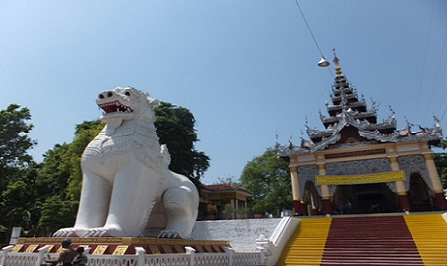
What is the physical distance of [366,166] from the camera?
53.2ft

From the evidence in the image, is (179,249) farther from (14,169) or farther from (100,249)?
(14,169)

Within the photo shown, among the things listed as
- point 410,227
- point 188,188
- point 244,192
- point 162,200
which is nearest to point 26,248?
point 162,200

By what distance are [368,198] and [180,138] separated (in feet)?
42.5

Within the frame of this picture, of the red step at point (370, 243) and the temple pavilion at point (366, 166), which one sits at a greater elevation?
the temple pavilion at point (366, 166)

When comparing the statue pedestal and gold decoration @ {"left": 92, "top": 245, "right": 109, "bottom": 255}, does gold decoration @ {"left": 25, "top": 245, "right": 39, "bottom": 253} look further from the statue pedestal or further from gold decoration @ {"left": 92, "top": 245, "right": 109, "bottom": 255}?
gold decoration @ {"left": 92, "top": 245, "right": 109, "bottom": 255}

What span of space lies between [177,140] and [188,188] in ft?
44.4

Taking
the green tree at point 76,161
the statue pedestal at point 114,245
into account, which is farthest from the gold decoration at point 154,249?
the green tree at point 76,161

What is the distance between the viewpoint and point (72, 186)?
1340cm

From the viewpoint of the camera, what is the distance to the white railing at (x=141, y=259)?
373 cm

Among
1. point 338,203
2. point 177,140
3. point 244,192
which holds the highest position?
point 177,140

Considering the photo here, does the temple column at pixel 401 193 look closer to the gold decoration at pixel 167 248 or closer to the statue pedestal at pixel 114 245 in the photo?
the statue pedestal at pixel 114 245

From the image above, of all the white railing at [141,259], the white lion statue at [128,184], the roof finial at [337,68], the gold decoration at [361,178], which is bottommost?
the white railing at [141,259]

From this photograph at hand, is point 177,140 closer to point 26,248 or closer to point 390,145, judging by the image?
point 390,145

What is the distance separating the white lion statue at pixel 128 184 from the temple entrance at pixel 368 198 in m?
16.4
